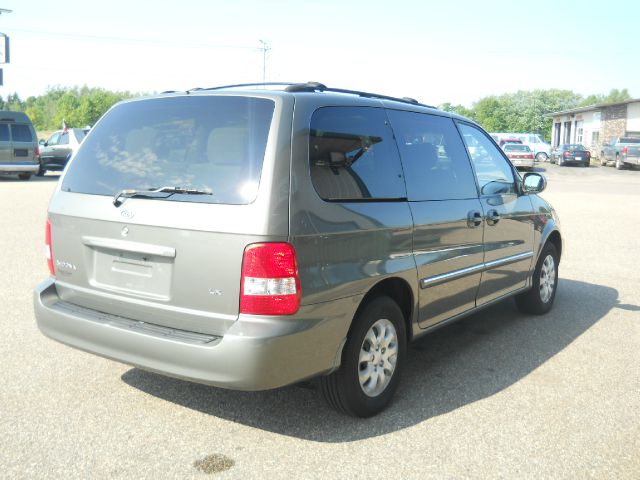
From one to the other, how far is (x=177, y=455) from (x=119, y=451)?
0.30 m

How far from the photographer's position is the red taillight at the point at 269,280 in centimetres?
315

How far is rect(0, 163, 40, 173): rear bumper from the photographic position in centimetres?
2303

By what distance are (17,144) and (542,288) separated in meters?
21.3

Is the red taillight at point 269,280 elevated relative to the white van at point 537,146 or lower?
lower

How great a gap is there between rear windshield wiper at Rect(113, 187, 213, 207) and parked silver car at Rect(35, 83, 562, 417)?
0.5 inches

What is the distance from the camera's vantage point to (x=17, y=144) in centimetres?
2305

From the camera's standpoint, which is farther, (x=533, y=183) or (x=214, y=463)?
(x=533, y=183)

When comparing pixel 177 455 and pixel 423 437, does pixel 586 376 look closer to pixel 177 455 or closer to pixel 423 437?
pixel 423 437

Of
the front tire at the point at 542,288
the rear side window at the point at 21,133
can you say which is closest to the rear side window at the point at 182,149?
the front tire at the point at 542,288

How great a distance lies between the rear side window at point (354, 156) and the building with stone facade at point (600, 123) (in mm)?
51872

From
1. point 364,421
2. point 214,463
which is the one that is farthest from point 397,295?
point 214,463

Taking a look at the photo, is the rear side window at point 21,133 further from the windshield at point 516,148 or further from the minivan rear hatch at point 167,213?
the windshield at point 516,148

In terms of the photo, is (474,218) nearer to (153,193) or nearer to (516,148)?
(153,193)

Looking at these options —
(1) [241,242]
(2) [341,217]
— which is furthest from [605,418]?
(1) [241,242]
